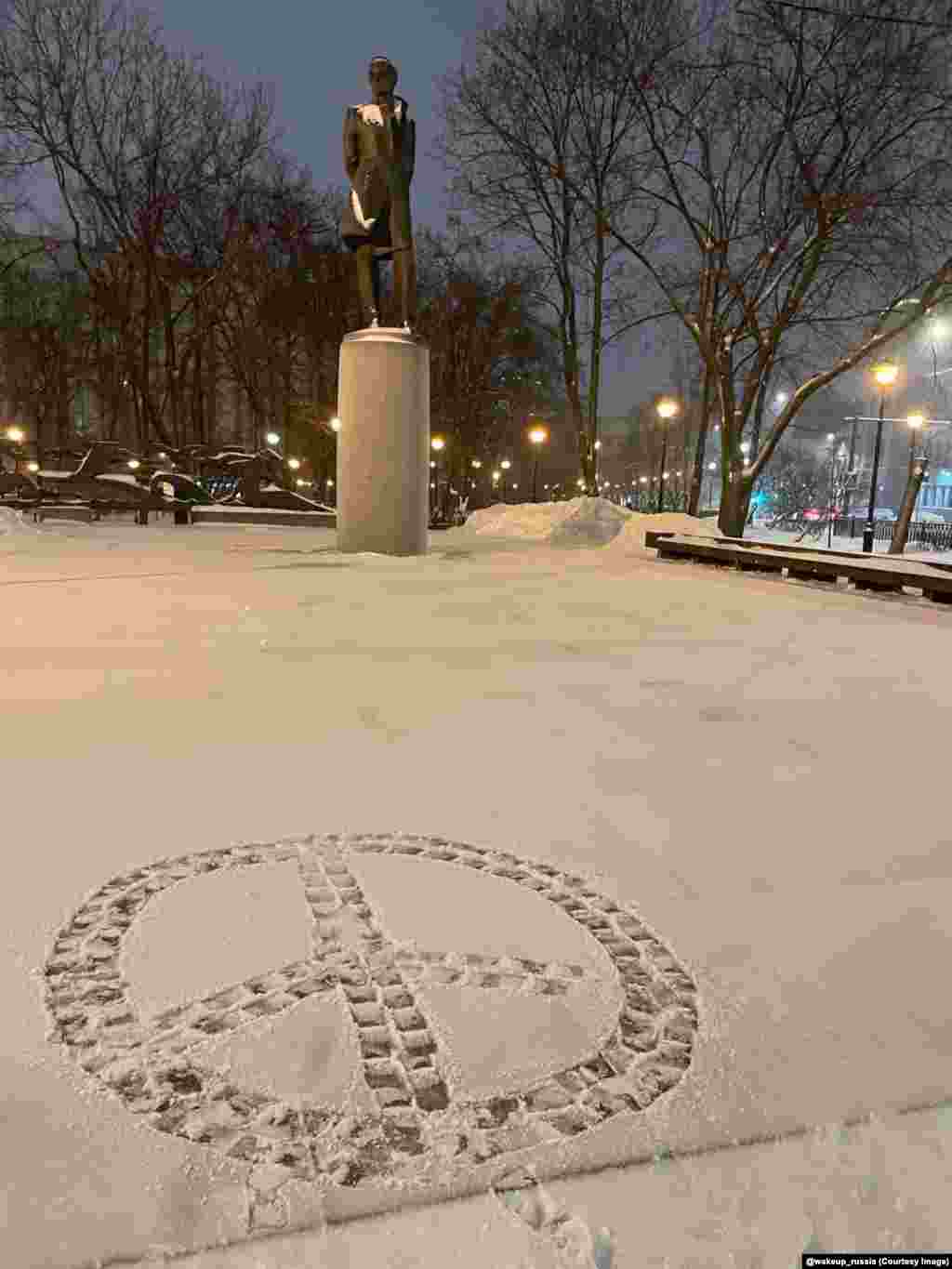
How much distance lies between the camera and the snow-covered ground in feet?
4.84

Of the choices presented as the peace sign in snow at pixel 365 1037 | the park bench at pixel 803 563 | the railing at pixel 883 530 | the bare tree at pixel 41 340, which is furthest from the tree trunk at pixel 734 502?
the bare tree at pixel 41 340

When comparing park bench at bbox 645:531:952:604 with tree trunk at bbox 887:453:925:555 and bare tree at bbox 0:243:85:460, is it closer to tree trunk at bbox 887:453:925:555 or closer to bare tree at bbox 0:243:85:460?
tree trunk at bbox 887:453:925:555

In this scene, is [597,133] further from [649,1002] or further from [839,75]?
[649,1002]

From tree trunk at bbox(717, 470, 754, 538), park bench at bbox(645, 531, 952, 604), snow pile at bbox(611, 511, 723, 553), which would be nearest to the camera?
park bench at bbox(645, 531, 952, 604)

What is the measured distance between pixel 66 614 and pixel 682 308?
53.2ft

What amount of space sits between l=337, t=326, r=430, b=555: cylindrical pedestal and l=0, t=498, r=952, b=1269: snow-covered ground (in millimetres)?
5373

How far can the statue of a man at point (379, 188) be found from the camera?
11125mm

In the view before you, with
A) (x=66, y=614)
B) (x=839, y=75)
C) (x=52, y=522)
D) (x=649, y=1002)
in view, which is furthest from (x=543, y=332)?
(x=649, y=1002)

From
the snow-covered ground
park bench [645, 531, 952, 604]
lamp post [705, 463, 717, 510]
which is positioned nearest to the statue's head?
park bench [645, 531, 952, 604]

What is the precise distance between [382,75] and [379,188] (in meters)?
1.23

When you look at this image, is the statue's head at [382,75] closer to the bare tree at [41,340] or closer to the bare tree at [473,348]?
the bare tree at [473,348]

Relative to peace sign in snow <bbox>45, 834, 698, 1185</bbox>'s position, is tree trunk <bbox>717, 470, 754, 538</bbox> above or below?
above

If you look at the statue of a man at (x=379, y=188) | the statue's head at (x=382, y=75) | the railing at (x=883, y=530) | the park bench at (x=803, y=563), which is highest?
the statue's head at (x=382, y=75)

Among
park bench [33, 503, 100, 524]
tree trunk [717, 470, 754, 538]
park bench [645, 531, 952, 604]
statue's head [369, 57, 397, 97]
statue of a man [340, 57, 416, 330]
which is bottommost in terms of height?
park bench [33, 503, 100, 524]
